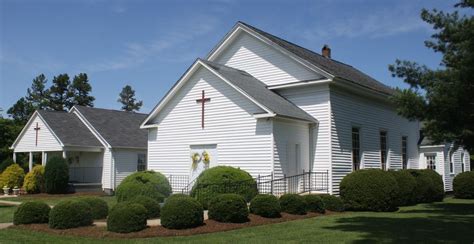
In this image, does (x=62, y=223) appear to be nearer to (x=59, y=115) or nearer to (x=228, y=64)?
(x=228, y=64)

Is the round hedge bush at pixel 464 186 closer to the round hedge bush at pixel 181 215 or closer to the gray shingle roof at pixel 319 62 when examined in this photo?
the gray shingle roof at pixel 319 62

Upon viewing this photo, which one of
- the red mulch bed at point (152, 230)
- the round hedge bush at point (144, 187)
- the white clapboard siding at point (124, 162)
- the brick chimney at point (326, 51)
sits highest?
the brick chimney at point (326, 51)

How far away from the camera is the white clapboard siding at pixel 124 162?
1406 inches

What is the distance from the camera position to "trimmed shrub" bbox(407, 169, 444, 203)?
960 inches

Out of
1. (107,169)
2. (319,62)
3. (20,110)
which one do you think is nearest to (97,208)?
(319,62)

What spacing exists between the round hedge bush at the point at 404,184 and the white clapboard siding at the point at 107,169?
68.2 ft

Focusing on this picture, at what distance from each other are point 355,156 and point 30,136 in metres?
24.8

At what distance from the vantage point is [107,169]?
3562 cm

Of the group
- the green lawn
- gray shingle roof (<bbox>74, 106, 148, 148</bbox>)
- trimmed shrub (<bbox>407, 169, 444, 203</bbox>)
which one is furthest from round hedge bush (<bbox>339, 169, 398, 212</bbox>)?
gray shingle roof (<bbox>74, 106, 148, 148</bbox>)

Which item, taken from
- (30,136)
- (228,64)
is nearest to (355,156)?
(228,64)

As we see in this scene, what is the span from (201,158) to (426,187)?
11391 millimetres

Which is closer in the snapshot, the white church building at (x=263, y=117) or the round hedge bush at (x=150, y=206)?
the round hedge bush at (x=150, y=206)

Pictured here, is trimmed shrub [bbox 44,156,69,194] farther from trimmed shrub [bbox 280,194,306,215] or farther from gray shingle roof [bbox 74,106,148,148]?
trimmed shrub [bbox 280,194,306,215]

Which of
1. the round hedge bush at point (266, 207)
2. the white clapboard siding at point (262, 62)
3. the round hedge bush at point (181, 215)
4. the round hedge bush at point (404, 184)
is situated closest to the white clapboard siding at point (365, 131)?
the white clapboard siding at point (262, 62)
